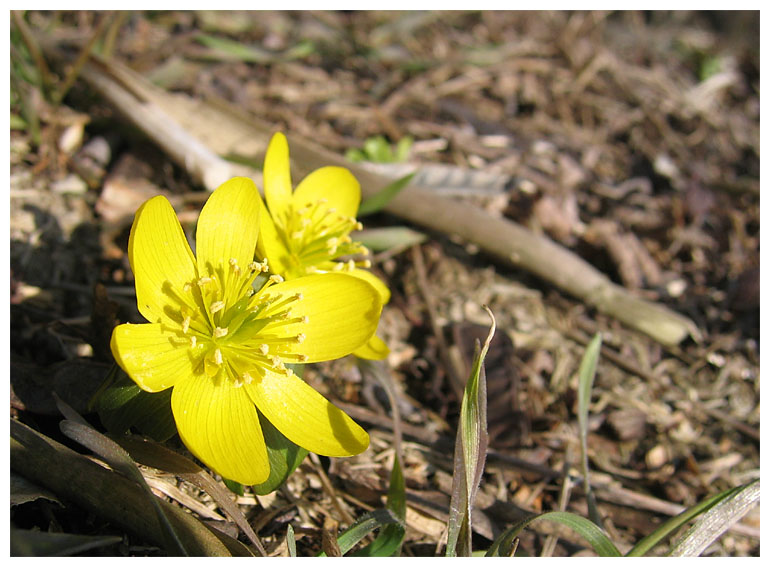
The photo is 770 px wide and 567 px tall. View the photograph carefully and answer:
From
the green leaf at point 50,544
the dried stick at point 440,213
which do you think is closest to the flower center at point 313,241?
the dried stick at point 440,213

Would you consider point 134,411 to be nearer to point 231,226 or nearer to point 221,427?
point 221,427

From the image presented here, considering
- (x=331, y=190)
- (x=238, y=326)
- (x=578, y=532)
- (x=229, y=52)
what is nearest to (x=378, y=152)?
(x=229, y=52)

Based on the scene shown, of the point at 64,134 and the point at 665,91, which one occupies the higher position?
the point at 64,134

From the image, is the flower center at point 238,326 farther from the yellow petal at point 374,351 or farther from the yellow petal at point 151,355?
the yellow petal at point 374,351

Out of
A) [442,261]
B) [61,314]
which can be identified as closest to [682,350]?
[442,261]

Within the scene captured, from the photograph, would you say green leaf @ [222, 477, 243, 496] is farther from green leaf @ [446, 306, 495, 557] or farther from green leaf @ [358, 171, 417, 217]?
green leaf @ [358, 171, 417, 217]

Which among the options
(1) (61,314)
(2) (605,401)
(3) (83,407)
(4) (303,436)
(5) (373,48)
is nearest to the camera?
(4) (303,436)

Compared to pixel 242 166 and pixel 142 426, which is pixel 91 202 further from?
pixel 142 426
